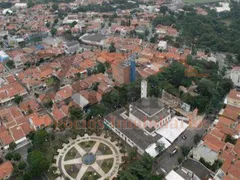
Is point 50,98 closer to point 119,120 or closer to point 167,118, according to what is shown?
point 119,120

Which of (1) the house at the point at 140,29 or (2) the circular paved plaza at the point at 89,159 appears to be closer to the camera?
(2) the circular paved plaza at the point at 89,159

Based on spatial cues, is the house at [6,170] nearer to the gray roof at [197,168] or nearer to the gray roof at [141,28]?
the gray roof at [197,168]

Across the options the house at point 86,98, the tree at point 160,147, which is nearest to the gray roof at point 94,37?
the house at point 86,98

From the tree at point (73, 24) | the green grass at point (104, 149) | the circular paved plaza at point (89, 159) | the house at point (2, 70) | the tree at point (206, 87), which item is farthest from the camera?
the tree at point (73, 24)

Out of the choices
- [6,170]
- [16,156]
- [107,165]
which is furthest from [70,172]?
[6,170]

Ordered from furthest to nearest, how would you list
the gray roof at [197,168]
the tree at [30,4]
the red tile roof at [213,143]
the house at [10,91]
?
1. the tree at [30,4]
2. the house at [10,91]
3. the red tile roof at [213,143]
4. the gray roof at [197,168]

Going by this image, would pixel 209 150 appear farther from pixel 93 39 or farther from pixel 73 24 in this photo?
pixel 73 24

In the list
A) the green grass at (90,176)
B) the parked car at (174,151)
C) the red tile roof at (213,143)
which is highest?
the red tile roof at (213,143)
